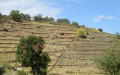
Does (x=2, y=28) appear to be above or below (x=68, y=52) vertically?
above

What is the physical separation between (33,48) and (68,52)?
16175 millimetres

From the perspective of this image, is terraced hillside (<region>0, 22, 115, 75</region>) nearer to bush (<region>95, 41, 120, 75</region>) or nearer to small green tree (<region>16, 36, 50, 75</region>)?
small green tree (<region>16, 36, 50, 75</region>)

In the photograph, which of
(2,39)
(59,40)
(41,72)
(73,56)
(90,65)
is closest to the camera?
(41,72)

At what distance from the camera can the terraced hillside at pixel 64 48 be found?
30864 millimetres

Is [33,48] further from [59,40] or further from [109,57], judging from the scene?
[59,40]

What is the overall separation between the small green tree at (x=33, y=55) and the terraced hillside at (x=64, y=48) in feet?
12.7

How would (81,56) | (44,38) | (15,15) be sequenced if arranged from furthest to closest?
(15,15)
(44,38)
(81,56)

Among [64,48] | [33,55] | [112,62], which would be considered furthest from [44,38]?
[112,62]

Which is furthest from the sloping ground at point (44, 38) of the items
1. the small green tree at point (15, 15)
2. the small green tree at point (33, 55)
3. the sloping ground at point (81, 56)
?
the small green tree at point (15, 15)

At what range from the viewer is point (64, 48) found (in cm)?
4069

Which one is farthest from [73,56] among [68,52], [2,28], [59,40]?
[2,28]

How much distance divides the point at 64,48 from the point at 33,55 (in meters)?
17.3

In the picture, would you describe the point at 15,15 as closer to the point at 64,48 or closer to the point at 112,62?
the point at 64,48

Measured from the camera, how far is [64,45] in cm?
4247
